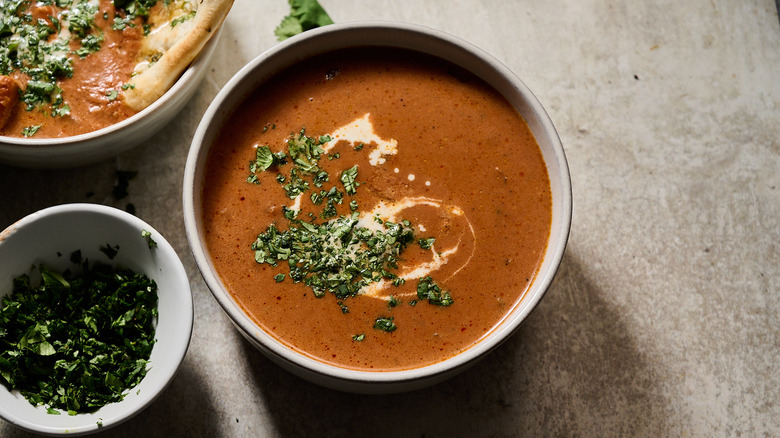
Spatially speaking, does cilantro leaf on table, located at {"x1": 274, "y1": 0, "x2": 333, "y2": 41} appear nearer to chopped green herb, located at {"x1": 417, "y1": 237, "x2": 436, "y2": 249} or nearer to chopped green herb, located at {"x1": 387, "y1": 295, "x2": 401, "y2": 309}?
chopped green herb, located at {"x1": 417, "y1": 237, "x2": 436, "y2": 249}

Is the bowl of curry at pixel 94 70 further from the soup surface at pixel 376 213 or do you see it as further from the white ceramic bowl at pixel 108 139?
the soup surface at pixel 376 213

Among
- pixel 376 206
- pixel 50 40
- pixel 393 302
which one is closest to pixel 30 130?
pixel 50 40

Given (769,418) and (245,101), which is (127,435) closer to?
(245,101)

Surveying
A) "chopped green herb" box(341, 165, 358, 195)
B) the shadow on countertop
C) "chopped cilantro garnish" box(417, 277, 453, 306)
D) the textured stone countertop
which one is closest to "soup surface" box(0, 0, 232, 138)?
Answer: the textured stone countertop

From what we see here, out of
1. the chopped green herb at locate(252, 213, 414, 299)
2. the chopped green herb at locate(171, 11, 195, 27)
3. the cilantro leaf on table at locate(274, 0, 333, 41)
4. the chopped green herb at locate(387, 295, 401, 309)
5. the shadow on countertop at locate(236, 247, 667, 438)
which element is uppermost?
the chopped green herb at locate(171, 11, 195, 27)

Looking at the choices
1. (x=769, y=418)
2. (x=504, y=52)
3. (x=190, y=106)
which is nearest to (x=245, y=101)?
(x=190, y=106)

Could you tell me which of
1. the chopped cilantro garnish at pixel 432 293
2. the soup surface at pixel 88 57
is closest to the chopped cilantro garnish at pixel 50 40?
the soup surface at pixel 88 57

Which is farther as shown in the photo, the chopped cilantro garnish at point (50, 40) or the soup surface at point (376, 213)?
the chopped cilantro garnish at point (50, 40)
